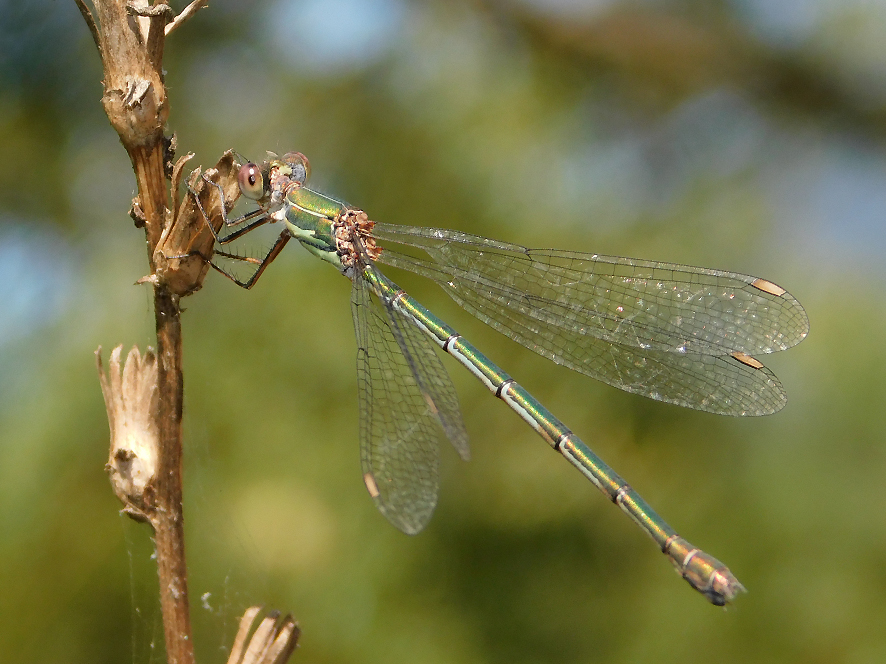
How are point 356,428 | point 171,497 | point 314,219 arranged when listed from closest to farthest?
point 171,497
point 356,428
point 314,219

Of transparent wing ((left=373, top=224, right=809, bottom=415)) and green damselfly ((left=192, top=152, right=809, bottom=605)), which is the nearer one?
green damselfly ((left=192, top=152, right=809, bottom=605))

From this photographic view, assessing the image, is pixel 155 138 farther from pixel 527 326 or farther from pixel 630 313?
pixel 630 313

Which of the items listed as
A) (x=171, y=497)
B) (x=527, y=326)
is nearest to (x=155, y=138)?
(x=171, y=497)

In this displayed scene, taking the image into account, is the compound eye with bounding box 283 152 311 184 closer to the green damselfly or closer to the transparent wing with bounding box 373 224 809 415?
the green damselfly

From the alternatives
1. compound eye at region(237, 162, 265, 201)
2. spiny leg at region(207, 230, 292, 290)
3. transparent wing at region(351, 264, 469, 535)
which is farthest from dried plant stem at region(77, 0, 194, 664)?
compound eye at region(237, 162, 265, 201)

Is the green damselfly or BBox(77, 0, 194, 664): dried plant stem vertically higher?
the green damselfly

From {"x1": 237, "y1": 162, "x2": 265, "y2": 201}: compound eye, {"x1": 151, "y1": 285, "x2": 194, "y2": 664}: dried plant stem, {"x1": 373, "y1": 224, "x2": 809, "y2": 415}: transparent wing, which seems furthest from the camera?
{"x1": 237, "y1": 162, "x2": 265, "y2": 201}: compound eye

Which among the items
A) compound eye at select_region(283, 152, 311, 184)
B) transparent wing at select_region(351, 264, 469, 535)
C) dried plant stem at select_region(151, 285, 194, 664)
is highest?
compound eye at select_region(283, 152, 311, 184)

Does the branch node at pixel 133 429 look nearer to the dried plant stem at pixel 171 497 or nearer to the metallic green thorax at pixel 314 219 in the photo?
the dried plant stem at pixel 171 497
